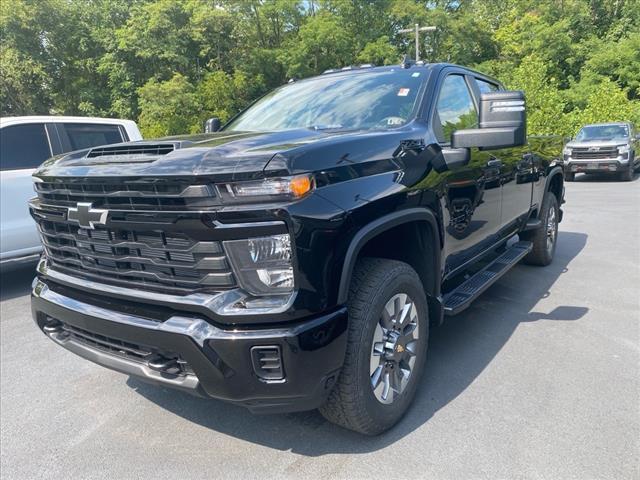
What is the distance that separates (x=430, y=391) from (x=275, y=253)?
1576mm

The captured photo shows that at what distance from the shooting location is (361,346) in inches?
87.4

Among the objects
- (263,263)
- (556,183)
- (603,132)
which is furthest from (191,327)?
(603,132)

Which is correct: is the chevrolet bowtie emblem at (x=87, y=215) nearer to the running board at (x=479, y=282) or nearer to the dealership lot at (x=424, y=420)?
the dealership lot at (x=424, y=420)

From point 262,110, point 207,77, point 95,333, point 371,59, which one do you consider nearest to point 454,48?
point 371,59

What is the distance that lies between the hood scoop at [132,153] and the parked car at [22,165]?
362 cm

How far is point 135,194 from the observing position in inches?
81.5

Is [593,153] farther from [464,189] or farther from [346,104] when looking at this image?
A: [346,104]

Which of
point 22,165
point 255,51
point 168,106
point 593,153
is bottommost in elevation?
point 593,153

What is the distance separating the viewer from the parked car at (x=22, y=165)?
17.6ft

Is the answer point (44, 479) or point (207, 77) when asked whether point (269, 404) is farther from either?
point (207, 77)

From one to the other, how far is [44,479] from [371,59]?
32.5 meters

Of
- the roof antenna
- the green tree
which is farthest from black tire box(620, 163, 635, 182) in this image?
the green tree

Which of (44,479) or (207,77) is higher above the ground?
(207,77)

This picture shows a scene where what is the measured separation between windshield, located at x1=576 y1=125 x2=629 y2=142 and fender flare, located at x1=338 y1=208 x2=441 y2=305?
579 inches
